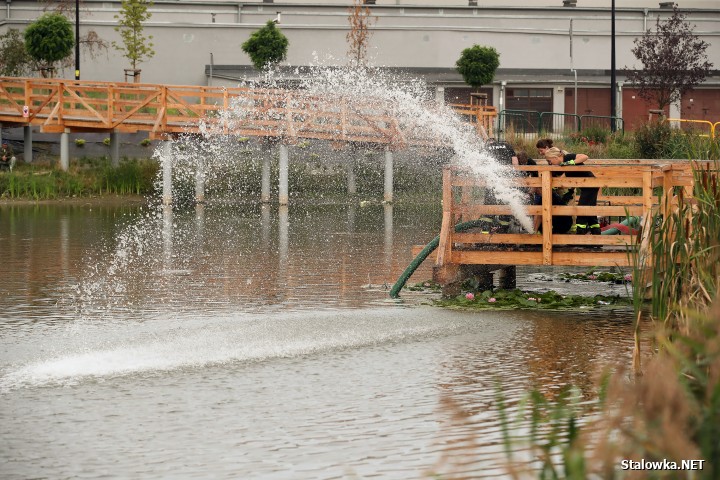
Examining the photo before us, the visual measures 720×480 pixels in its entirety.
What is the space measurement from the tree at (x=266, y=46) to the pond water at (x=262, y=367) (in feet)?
98.4

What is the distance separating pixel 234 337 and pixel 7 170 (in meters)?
28.6

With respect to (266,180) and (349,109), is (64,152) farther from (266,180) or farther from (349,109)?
(349,109)

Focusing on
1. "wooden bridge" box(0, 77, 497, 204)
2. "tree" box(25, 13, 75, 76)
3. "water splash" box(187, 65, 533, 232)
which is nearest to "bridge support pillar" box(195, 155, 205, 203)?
"wooden bridge" box(0, 77, 497, 204)

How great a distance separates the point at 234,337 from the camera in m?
12.6

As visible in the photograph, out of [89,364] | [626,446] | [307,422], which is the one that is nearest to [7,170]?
[89,364]

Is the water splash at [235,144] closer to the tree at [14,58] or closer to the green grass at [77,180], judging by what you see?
the green grass at [77,180]

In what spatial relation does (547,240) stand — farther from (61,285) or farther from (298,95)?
(298,95)

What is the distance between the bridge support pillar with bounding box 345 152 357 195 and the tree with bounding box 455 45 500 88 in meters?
10.1

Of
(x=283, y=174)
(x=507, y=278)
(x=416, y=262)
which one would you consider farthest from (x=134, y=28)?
(x=416, y=262)

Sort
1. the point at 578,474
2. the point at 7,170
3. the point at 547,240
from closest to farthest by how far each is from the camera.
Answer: the point at 578,474 → the point at 547,240 → the point at 7,170

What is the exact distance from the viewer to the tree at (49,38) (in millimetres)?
46812

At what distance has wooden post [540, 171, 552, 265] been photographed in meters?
14.9

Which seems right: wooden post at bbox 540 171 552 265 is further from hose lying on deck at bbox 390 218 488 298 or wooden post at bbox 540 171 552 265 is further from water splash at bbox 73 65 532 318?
water splash at bbox 73 65 532 318

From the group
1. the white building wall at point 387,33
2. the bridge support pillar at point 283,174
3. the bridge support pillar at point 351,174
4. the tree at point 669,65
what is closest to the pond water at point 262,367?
the bridge support pillar at point 283,174
